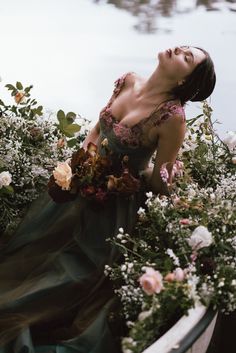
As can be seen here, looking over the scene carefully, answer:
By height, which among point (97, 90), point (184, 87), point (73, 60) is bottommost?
point (184, 87)

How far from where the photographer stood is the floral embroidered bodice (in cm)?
202

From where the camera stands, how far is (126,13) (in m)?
5.28

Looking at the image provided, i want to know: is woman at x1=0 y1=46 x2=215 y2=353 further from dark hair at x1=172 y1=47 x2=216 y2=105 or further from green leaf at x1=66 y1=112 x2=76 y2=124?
green leaf at x1=66 y1=112 x2=76 y2=124

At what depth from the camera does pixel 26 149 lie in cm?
274

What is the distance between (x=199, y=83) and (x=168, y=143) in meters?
0.23

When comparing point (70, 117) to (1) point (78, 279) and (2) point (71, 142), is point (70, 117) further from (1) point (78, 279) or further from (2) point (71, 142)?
(1) point (78, 279)

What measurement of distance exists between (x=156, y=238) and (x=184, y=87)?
1.70 feet

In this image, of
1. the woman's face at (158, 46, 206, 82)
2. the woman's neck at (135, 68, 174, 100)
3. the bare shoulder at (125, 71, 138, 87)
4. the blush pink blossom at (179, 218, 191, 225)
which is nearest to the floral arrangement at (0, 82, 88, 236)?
the bare shoulder at (125, 71, 138, 87)

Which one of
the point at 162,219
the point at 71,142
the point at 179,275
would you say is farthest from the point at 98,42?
the point at 179,275

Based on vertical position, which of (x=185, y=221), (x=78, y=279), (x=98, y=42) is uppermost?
(x=98, y=42)

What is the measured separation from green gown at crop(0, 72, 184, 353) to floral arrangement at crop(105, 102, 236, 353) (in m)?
0.07

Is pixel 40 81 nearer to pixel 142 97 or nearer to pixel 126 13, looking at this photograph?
pixel 126 13

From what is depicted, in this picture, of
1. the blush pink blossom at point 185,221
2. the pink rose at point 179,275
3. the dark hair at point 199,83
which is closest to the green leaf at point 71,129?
the dark hair at point 199,83

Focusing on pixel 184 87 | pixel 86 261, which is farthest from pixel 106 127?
pixel 86 261
